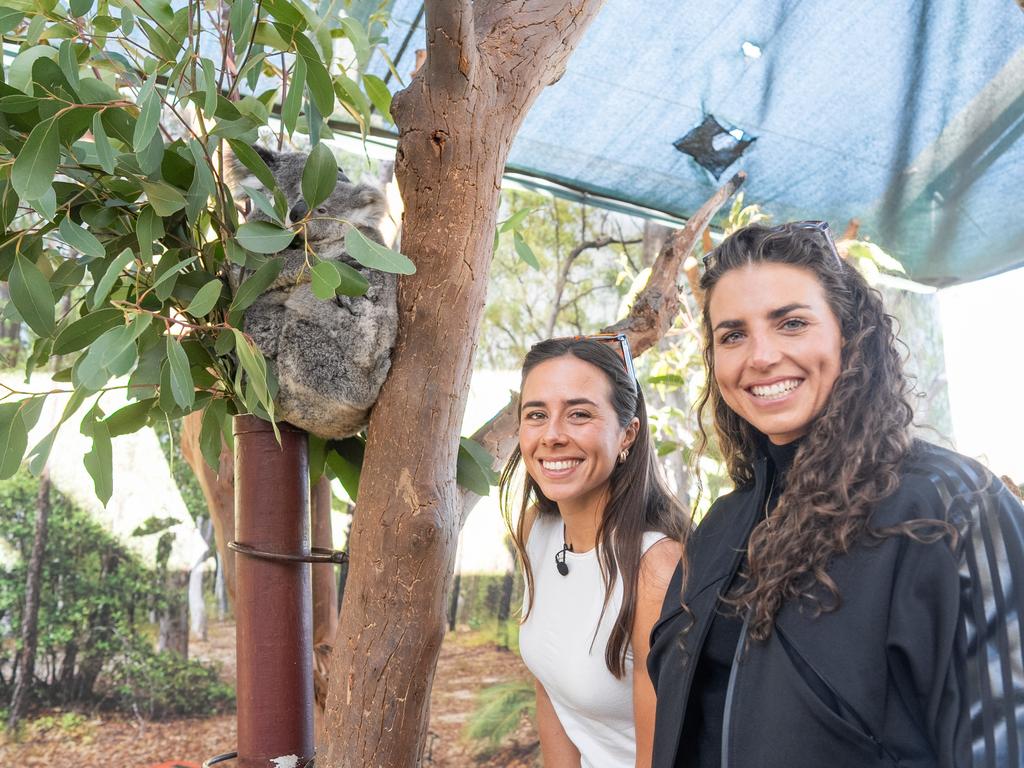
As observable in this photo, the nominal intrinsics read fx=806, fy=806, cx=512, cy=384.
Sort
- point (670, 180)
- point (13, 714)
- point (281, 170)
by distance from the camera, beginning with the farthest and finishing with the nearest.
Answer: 1. point (13, 714)
2. point (670, 180)
3. point (281, 170)

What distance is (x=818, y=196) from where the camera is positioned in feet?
7.75

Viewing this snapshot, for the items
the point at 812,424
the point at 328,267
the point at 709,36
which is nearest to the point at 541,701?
the point at 812,424

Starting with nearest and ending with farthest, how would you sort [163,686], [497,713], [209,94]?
[209,94]
[163,686]
[497,713]

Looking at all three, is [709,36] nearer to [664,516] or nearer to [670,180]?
[670,180]

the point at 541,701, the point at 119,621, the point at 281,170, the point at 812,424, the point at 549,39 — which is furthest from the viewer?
the point at 119,621

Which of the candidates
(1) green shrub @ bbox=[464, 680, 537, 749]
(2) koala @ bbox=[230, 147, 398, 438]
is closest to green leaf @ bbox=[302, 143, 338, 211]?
(2) koala @ bbox=[230, 147, 398, 438]

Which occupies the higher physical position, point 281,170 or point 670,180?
point 670,180

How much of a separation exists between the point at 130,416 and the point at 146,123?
1.38 feet

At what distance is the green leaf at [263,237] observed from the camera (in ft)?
2.70

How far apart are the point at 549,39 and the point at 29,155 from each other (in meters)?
0.62

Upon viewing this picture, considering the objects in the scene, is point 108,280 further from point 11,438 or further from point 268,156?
point 268,156

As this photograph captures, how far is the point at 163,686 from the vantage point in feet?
11.7

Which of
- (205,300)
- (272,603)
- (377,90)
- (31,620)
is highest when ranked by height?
(377,90)

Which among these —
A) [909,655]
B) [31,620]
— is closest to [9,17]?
[909,655]
